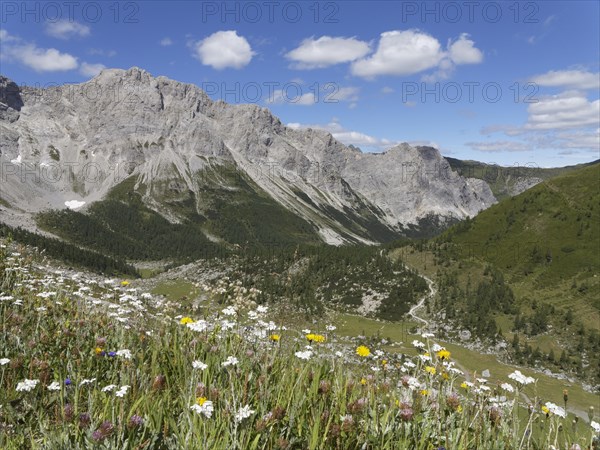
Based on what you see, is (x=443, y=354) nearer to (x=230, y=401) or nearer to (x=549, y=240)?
(x=230, y=401)

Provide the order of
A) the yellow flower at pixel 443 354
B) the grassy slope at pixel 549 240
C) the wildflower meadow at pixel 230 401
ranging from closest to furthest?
the wildflower meadow at pixel 230 401 → the yellow flower at pixel 443 354 → the grassy slope at pixel 549 240

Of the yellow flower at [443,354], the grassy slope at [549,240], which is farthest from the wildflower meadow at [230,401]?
the grassy slope at [549,240]

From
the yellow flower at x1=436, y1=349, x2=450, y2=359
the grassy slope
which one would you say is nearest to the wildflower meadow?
the yellow flower at x1=436, y1=349, x2=450, y2=359

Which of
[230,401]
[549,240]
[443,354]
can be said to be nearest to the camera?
[230,401]

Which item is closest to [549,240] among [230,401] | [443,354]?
[443,354]

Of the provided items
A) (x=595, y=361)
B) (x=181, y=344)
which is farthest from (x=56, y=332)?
(x=595, y=361)

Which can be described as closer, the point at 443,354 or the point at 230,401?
the point at 230,401

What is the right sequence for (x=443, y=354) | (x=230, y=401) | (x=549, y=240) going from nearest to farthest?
(x=230, y=401) < (x=443, y=354) < (x=549, y=240)

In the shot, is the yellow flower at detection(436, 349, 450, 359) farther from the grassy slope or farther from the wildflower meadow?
the grassy slope

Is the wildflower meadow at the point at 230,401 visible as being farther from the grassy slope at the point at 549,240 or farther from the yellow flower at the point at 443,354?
the grassy slope at the point at 549,240

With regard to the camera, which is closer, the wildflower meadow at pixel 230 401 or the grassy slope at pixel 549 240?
the wildflower meadow at pixel 230 401

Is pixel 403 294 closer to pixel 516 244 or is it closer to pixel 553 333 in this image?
pixel 553 333

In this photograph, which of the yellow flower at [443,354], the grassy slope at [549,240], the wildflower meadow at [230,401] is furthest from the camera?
the grassy slope at [549,240]

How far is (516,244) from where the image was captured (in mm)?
119438
